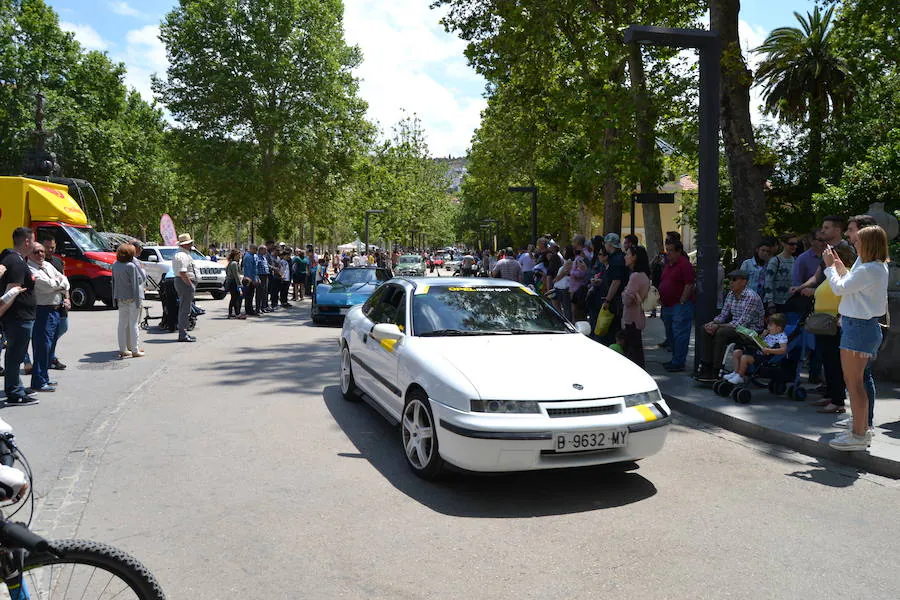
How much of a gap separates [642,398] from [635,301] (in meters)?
4.18

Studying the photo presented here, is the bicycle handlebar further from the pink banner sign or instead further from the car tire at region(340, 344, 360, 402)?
the pink banner sign

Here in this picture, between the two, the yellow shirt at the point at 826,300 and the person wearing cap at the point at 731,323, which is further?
the person wearing cap at the point at 731,323

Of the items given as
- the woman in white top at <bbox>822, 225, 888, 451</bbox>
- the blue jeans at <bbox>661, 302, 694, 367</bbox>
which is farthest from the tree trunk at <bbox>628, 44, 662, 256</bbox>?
the woman in white top at <bbox>822, 225, 888, 451</bbox>

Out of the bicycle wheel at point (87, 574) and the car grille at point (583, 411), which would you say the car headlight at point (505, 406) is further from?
the bicycle wheel at point (87, 574)

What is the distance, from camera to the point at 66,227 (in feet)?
64.2

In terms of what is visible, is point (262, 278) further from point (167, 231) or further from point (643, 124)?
point (643, 124)

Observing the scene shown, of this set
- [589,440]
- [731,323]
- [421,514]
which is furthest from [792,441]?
[421,514]

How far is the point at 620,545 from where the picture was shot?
406cm

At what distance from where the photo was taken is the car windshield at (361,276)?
17984 mm

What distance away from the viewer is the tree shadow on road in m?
4.68

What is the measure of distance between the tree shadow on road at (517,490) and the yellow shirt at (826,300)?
10.1ft

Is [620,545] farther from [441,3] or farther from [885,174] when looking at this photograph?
[441,3]

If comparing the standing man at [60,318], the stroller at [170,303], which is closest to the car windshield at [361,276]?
the stroller at [170,303]

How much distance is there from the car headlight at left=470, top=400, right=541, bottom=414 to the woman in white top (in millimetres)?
2662
